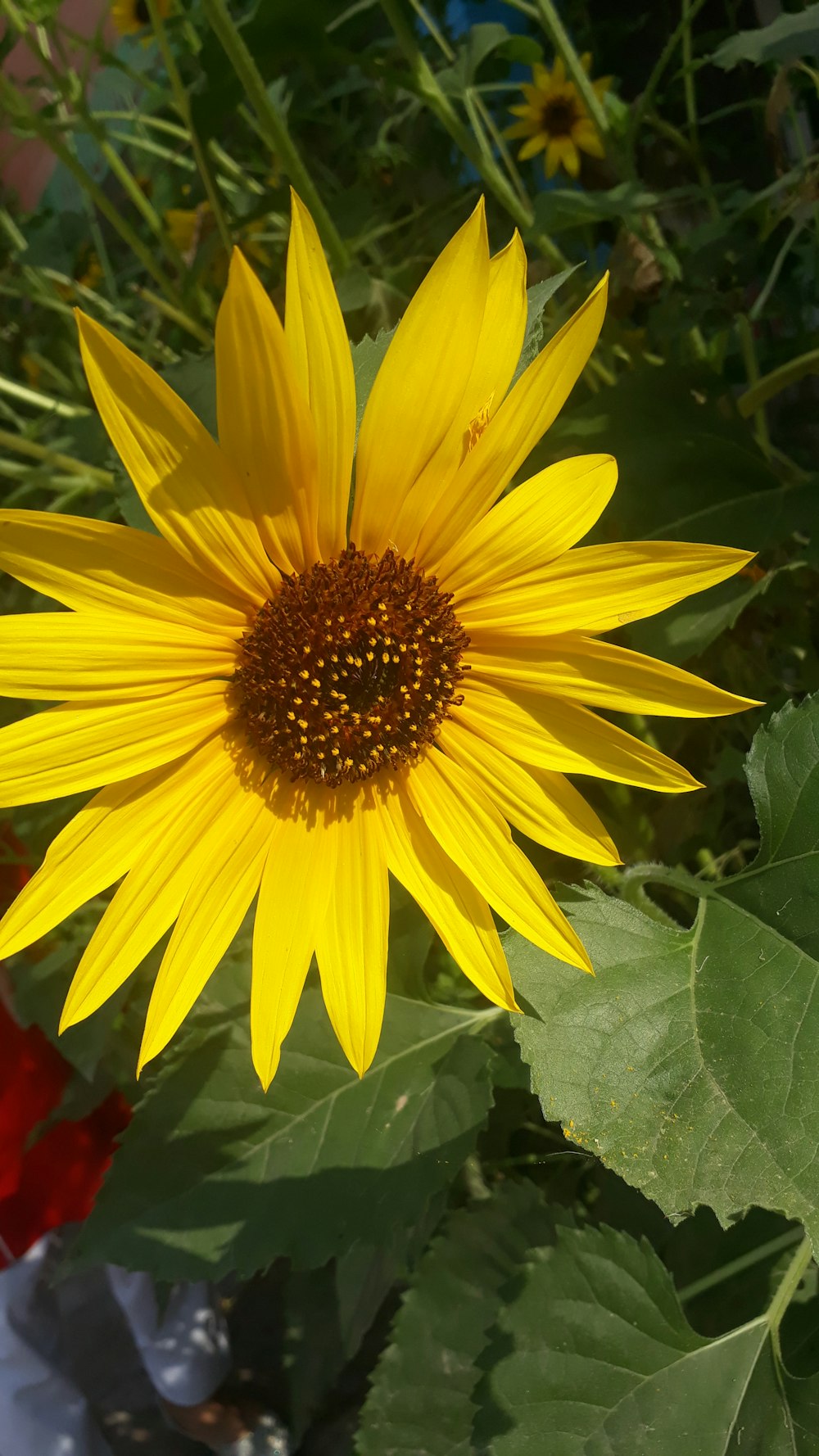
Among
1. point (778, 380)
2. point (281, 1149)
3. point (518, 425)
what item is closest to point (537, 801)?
point (518, 425)

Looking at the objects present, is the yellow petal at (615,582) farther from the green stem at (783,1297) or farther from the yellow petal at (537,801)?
the green stem at (783,1297)

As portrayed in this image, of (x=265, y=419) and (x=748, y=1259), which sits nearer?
(x=265, y=419)

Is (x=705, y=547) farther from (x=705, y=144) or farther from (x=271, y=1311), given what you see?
(x=271, y=1311)

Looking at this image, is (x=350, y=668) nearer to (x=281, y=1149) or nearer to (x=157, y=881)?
(x=157, y=881)

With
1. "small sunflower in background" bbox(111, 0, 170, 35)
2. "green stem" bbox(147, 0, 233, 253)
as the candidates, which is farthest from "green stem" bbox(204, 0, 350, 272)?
"small sunflower in background" bbox(111, 0, 170, 35)

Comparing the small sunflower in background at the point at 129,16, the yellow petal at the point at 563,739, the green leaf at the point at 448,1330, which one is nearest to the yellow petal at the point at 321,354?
the yellow petal at the point at 563,739
